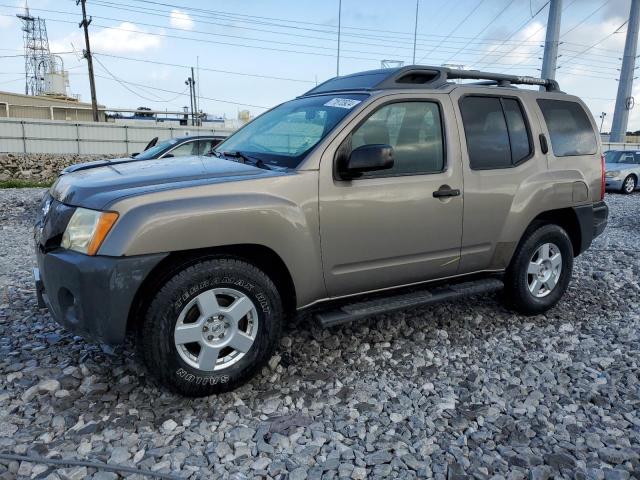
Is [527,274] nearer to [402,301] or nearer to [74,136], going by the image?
[402,301]

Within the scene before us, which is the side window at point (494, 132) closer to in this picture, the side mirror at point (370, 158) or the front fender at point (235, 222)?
the side mirror at point (370, 158)

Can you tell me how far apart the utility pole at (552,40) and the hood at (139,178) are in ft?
81.1

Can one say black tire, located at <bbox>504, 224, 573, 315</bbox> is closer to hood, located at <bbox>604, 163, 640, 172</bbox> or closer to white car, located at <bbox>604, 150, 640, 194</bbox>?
white car, located at <bbox>604, 150, 640, 194</bbox>

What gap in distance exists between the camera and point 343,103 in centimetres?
357

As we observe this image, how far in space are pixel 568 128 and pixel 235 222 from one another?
3.29 meters

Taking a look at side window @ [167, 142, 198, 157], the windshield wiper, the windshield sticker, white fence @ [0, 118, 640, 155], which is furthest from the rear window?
white fence @ [0, 118, 640, 155]

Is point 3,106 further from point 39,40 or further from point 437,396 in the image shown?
point 437,396

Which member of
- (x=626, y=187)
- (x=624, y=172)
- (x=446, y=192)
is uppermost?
(x=446, y=192)

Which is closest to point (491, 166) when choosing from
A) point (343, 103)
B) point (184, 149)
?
point (343, 103)

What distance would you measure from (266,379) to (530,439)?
1.60 m

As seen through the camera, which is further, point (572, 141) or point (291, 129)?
point (572, 141)

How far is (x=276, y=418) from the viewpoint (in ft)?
9.45

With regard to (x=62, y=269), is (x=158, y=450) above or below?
below

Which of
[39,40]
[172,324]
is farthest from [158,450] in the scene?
[39,40]
